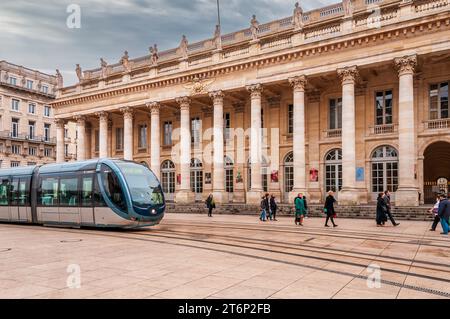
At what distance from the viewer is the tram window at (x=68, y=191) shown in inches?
707

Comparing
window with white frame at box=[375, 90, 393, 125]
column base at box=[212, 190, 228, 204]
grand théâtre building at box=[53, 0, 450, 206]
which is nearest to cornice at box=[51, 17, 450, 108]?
grand théâtre building at box=[53, 0, 450, 206]

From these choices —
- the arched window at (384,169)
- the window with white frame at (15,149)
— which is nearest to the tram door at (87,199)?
the arched window at (384,169)

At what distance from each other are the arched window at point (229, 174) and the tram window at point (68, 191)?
18.9 m

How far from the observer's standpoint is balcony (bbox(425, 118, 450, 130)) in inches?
1034

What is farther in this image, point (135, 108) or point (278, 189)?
point (135, 108)

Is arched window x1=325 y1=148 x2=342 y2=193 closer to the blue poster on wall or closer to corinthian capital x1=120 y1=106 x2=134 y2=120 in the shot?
A: the blue poster on wall

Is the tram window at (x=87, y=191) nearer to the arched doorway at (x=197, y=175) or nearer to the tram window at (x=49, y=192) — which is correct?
the tram window at (x=49, y=192)

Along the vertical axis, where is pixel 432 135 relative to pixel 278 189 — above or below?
above

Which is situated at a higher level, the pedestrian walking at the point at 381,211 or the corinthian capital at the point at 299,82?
the corinthian capital at the point at 299,82

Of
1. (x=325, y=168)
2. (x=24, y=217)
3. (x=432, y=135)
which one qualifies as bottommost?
(x=24, y=217)
